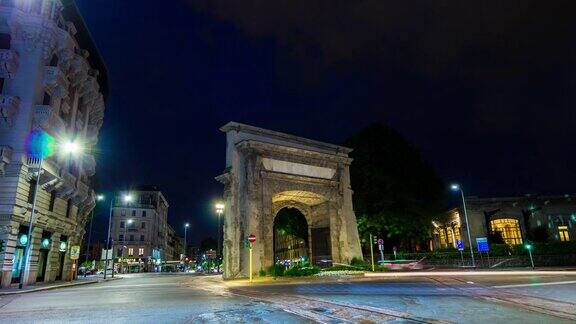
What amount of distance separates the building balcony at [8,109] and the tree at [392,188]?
32238mm

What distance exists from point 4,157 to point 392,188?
34.2m

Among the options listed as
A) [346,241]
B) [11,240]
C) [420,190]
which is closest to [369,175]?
[420,190]

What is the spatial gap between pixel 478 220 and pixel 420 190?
14349 mm

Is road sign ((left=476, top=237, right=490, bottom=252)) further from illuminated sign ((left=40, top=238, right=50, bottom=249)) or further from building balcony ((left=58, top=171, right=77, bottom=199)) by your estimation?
illuminated sign ((left=40, top=238, right=50, bottom=249))

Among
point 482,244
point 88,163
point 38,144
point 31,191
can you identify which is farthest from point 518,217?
point 31,191

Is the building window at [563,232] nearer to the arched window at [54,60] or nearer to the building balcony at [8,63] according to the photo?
the arched window at [54,60]

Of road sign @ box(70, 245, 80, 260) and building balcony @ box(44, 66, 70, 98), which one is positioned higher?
building balcony @ box(44, 66, 70, 98)

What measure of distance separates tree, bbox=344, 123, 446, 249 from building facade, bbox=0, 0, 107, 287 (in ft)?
96.7

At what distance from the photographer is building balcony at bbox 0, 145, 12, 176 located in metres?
23.9

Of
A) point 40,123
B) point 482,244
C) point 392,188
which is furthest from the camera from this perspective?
point 392,188

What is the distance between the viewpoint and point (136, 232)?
95875mm

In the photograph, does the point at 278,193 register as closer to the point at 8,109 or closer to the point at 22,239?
the point at 22,239

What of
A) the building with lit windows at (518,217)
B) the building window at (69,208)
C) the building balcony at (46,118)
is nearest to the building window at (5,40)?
the building balcony at (46,118)

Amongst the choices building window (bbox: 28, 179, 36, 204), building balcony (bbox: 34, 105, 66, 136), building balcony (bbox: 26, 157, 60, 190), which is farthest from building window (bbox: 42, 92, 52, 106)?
building window (bbox: 28, 179, 36, 204)
